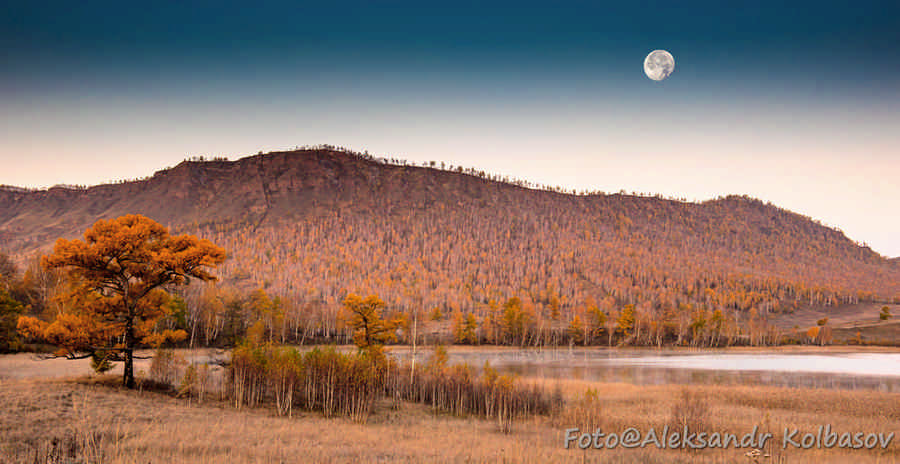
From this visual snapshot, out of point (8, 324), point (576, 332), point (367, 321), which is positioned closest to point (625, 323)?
point (576, 332)

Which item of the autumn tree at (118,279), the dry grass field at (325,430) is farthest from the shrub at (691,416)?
the autumn tree at (118,279)

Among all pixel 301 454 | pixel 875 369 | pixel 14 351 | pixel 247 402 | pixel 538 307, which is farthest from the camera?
pixel 538 307

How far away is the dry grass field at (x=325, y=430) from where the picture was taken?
1452 cm

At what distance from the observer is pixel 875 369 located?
6194cm

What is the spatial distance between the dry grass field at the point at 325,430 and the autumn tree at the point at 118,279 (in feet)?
7.00

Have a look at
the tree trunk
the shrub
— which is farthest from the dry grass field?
the tree trunk

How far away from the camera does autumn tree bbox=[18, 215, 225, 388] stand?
24.3m

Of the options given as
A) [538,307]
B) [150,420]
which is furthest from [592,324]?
[150,420]

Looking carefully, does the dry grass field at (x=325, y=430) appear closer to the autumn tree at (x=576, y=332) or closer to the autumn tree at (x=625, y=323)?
the autumn tree at (x=576, y=332)

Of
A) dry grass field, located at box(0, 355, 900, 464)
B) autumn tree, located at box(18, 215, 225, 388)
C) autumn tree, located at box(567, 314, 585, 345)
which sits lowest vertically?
autumn tree, located at box(567, 314, 585, 345)

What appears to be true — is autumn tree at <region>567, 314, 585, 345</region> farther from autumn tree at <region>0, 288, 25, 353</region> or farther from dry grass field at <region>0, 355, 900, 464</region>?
autumn tree at <region>0, 288, 25, 353</region>

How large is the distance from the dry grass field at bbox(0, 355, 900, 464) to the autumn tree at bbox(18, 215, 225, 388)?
2135 mm

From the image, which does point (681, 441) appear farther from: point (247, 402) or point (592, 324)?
point (592, 324)

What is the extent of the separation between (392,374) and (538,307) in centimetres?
12650
